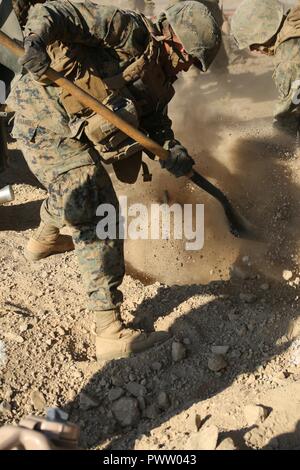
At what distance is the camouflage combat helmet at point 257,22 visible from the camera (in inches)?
175

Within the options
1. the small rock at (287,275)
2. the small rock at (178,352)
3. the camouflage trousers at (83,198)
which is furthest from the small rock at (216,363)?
the small rock at (287,275)

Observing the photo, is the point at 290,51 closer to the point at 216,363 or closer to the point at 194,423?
the point at 216,363

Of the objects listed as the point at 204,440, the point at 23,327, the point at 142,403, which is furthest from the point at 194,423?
the point at 23,327

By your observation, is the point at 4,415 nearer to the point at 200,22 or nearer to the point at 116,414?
the point at 116,414

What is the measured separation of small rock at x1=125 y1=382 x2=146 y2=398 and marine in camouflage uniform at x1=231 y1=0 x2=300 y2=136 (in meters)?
2.50

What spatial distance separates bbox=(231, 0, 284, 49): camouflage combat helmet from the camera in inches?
175

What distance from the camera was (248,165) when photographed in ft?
17.2

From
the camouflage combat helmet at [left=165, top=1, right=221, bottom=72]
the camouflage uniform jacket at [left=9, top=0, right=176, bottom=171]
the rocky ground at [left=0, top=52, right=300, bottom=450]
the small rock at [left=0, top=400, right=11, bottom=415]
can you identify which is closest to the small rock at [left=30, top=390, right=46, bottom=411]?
the rocky ground at [left=0, top=52, right=300, bottom=450]

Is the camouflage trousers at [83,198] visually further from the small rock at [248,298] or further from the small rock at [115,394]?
the small rock at [248,298]

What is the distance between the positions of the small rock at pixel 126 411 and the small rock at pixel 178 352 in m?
0.36

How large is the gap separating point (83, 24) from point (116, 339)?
61.2 inches

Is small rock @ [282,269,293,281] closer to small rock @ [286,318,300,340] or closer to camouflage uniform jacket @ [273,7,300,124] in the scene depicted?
small rock @ [286,318,300,340]
